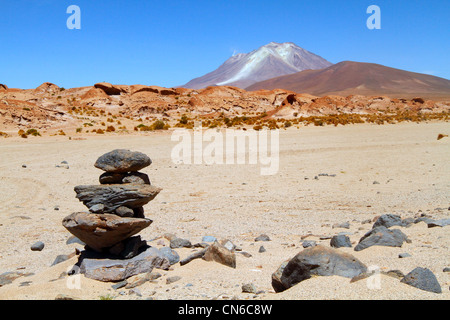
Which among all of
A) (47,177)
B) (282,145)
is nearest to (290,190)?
(47,177)

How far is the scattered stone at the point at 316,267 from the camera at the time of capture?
3459 mm

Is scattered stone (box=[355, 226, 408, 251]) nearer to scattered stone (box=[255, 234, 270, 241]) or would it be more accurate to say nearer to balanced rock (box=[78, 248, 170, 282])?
scattered stone (box=[255, 234, 270, 241])

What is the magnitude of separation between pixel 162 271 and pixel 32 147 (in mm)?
16241

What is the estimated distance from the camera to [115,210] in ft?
15.0

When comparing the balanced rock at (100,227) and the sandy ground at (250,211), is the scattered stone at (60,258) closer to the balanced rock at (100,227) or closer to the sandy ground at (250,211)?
the sandy ground at (250,211)

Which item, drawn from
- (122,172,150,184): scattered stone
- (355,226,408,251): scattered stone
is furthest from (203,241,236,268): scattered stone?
(355,226,408,251): scattered stone

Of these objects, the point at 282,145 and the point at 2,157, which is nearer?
the point at 2,157

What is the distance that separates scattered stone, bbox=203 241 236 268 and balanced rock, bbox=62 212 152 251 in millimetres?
823

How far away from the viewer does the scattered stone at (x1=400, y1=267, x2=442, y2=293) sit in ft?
9.86

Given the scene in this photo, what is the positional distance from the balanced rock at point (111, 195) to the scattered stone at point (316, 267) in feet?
5.89

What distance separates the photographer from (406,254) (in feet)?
13.3
